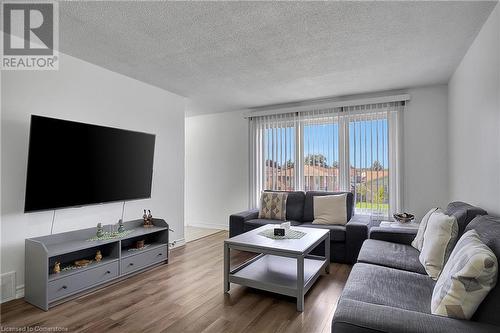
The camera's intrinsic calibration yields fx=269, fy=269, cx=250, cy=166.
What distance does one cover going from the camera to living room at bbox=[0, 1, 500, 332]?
205cm

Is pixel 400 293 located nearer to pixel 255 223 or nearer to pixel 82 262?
pixel 255 223

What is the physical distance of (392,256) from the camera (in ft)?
8.00

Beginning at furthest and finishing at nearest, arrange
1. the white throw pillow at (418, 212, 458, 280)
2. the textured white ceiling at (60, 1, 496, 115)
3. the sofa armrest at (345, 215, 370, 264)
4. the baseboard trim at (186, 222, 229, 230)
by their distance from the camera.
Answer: the baseboard trim at (186, 222, 229, 230), the sofa armrest at (345, 215, 370, 264), the textured white ceiling at (60, 1, 496, 115), the white throw pillow at (418, 212, 458, 280)

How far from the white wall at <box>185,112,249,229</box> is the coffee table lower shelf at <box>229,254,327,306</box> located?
242 centimetres

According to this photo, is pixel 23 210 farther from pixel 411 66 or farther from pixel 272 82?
pixel 411 66

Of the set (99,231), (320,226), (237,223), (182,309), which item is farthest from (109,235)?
(320,226)

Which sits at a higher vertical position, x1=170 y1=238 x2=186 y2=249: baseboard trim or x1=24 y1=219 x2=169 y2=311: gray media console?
x1=24 y1=219 x2=169 y2=311: gray media console

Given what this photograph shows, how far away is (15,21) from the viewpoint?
230cm

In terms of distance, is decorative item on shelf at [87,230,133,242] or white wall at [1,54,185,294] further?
decorative item on shelf at [87,230,133,242]

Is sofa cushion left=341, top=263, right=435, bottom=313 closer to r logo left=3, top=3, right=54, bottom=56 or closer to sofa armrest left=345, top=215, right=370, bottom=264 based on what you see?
sofa armrest left=345, top=215, right=370, bottom=264

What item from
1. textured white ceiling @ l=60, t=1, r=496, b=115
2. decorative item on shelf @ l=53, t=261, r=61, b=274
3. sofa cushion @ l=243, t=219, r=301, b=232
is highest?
textured white ceiling @ l=60, t=1, r=496, b=115

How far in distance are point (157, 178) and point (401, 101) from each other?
3924 mm

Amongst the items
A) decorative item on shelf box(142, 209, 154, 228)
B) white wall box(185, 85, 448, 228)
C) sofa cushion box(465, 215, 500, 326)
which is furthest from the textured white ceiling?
Result: decorative item on shelf box(142, 209, 154, 228)

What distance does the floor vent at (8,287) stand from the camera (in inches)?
96.8
